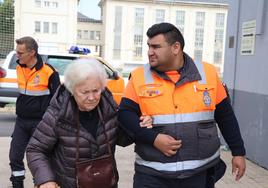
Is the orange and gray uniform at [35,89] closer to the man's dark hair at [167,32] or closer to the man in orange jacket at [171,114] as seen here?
the man in orange jacket at [171,114]

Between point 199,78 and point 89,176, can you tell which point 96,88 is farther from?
point 199,78

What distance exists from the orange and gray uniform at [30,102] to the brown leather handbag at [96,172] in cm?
204

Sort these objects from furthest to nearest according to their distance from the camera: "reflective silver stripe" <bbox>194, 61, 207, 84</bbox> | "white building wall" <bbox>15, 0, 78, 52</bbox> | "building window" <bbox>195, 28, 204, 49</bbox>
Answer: "building window" <bbox>195, 28, 204, 49</bbox> → "white building wall" <bbox>15, 0, 78, 52</bbox> → "reflective silver stripe" <bbox>194, 61, 207, 84</bbox>

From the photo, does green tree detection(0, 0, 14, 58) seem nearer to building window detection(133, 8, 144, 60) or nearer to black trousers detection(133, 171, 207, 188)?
black trousers detection(133, 171, 207, 188)

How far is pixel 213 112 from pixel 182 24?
277ft

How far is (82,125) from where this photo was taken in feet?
8.45

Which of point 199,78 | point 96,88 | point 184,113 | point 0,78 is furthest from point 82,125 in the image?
point 0,78

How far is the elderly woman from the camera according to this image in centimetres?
250

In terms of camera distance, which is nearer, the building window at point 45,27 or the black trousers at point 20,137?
the black trousers at point 20,137

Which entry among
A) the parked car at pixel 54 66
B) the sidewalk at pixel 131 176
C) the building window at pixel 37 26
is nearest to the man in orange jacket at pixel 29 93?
the sidewalk at pixel 131 176

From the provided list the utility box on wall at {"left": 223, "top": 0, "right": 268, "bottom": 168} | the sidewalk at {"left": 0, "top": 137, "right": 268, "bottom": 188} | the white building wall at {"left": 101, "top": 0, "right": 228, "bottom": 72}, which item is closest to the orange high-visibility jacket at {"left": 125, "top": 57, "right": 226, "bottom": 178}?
the sidewalk at {"left": 0, "top": 137, "right": 268, "bottom": 188}

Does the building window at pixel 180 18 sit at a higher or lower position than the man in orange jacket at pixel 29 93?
higher

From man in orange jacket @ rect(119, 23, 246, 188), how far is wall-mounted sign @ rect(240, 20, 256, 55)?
12.8 feet

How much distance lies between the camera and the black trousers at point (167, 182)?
9.00 ft
